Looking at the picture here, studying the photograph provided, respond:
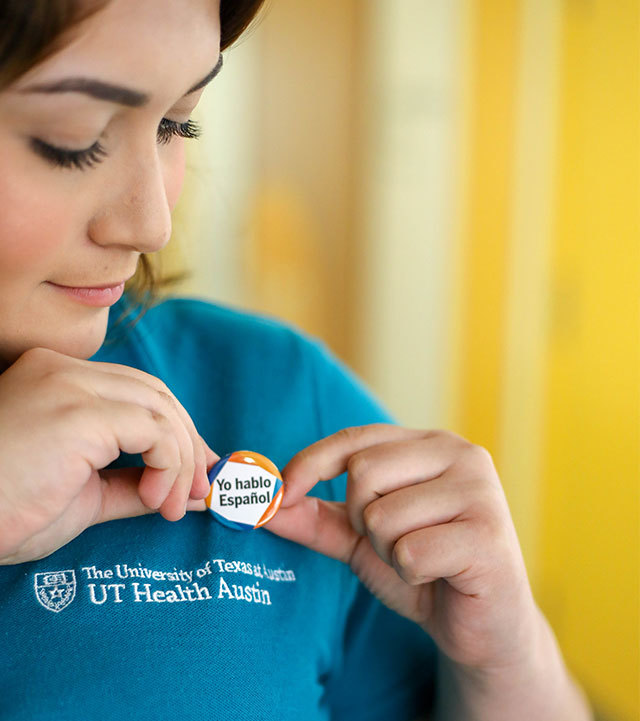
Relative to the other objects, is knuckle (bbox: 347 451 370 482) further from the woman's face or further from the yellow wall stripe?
the yellow wall stripe

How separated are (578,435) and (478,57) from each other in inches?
65.3

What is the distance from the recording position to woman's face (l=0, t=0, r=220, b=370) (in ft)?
2.38

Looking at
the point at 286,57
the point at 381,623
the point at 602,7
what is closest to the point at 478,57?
the point at 602,7

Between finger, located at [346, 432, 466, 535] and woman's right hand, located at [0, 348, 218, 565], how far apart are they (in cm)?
18

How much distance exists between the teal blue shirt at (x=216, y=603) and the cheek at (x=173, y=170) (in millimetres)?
217

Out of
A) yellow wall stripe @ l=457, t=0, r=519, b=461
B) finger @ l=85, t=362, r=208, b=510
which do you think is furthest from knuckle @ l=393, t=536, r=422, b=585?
yellow wall stripe @ l=457, t=0, r=519, b=461

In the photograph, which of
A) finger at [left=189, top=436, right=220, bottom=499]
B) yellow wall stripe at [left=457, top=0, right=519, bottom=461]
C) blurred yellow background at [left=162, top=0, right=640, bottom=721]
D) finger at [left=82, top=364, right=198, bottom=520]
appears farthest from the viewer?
yellow wall stripe at [left=457, top=0, right=519, bottom=461]

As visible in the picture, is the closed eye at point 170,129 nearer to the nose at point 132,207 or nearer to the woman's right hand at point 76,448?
the nose at point 132,207

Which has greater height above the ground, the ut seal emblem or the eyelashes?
the eyelashes

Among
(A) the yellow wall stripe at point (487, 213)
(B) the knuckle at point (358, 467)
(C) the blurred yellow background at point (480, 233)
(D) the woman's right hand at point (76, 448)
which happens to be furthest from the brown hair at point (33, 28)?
(A) the yellow wall stripe at point (487, 213)

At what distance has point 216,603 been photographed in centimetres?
88

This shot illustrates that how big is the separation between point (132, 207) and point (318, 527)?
42 centimetres

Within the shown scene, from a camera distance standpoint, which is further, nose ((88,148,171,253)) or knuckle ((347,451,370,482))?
knuckle ((347,451,370,482))

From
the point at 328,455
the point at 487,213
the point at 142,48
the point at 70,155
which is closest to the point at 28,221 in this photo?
the point at 70,155
